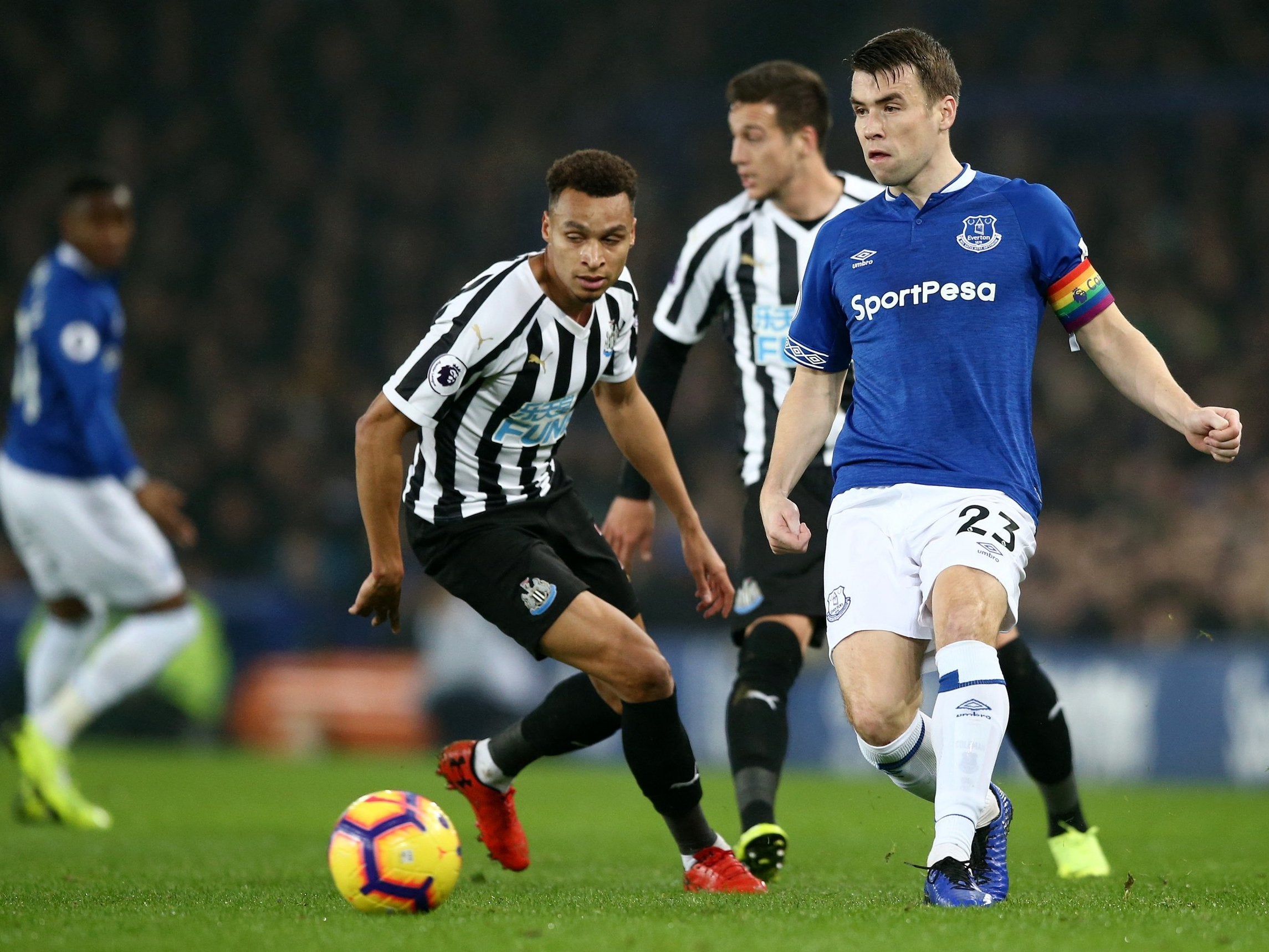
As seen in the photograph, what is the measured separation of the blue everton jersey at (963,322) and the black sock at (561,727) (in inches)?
55.2

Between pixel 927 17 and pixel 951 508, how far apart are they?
14.2 meters

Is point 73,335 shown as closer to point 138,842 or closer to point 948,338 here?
point 138,842

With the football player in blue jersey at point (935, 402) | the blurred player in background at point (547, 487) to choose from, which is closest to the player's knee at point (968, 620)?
the football player in blue jersey at point (935, 402)

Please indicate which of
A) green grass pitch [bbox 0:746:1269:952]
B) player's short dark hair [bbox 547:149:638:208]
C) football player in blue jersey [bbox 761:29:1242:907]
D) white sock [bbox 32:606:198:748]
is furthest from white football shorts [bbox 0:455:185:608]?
football player in blue jersey [bbox 761:29:1242:907]

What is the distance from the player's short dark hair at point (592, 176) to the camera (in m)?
4.90

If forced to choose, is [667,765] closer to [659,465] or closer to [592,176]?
[659,465]

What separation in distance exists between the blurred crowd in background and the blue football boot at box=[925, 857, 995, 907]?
787 cm

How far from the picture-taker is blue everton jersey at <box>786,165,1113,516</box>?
171 inches

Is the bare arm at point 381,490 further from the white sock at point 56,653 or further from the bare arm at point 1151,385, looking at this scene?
the white sock at point 56,653

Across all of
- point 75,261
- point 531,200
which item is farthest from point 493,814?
point 531,200

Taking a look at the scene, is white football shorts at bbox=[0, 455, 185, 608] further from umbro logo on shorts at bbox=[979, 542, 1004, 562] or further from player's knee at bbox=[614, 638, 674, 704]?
umbro logo on shorts at bbox=[979, 542, 1004, 562]

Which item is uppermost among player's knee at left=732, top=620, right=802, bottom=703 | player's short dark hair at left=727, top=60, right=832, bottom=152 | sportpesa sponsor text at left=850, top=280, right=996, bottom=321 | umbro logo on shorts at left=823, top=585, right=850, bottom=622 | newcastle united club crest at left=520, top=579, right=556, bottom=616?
player's short dark hair at left=727, top=60, right=832, bottom=152

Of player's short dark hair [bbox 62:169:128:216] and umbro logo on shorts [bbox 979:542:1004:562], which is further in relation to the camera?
player's short dark hair [bbox 62:169:128:216]

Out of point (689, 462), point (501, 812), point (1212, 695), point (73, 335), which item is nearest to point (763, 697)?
point (501, 812)
